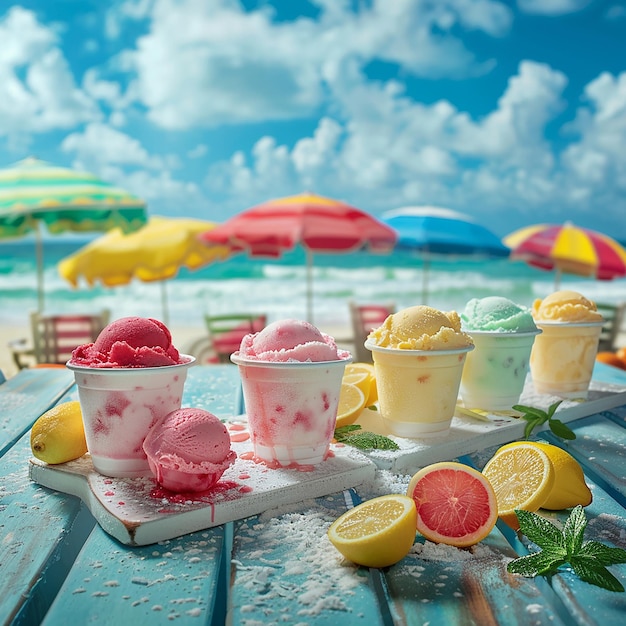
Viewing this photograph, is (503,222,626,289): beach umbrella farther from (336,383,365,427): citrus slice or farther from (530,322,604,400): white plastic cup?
(336,383,365,427): citrus slice

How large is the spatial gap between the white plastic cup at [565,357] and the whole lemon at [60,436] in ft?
5.14

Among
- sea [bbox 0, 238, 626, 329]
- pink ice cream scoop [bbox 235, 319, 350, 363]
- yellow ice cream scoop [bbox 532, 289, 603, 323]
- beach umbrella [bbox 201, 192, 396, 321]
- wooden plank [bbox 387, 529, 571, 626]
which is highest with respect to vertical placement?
beach umbrella [bbox 201, 192, 396, 321]

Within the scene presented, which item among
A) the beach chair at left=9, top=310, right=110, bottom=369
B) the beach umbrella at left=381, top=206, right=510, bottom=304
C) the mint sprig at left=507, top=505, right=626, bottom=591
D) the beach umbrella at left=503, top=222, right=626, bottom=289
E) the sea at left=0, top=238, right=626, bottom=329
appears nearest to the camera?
the mint sprig at left=507, top=505, right=626, bottom=591

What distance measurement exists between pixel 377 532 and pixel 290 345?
57cm

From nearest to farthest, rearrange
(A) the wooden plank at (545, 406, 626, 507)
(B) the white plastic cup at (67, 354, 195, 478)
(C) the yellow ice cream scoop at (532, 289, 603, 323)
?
(B) the white plastic cup at (67, 354, 195, 478) → (A) the wooden plank at (545, 406, 626, 507) → (C) the yellow ice cream scoop at (532, 289, 603, 323)

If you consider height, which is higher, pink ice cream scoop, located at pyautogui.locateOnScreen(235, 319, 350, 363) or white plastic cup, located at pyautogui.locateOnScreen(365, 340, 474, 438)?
pink ice cream scoop, located at pyautogui.locateOnScreen(235, 319, 350, 363)

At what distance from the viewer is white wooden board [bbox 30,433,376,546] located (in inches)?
49.6

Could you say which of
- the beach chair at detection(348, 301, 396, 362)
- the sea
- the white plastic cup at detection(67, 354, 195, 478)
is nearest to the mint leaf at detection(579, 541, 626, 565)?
the white plastic cup at detection(67, 354, 195, 478)

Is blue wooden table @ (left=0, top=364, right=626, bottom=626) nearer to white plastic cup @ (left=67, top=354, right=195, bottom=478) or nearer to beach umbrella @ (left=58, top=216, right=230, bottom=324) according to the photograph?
white plastic cup @ (left=67, top=354, right=195, bottom=478)

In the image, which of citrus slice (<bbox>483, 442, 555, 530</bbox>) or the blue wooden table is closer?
the blue wooden table

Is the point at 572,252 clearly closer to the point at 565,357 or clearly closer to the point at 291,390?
the point at 565,357

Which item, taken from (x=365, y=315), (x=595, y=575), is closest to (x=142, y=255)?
(x=365, y=315)

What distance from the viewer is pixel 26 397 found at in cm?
255

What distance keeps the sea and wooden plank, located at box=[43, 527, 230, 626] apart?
52.4 feet
